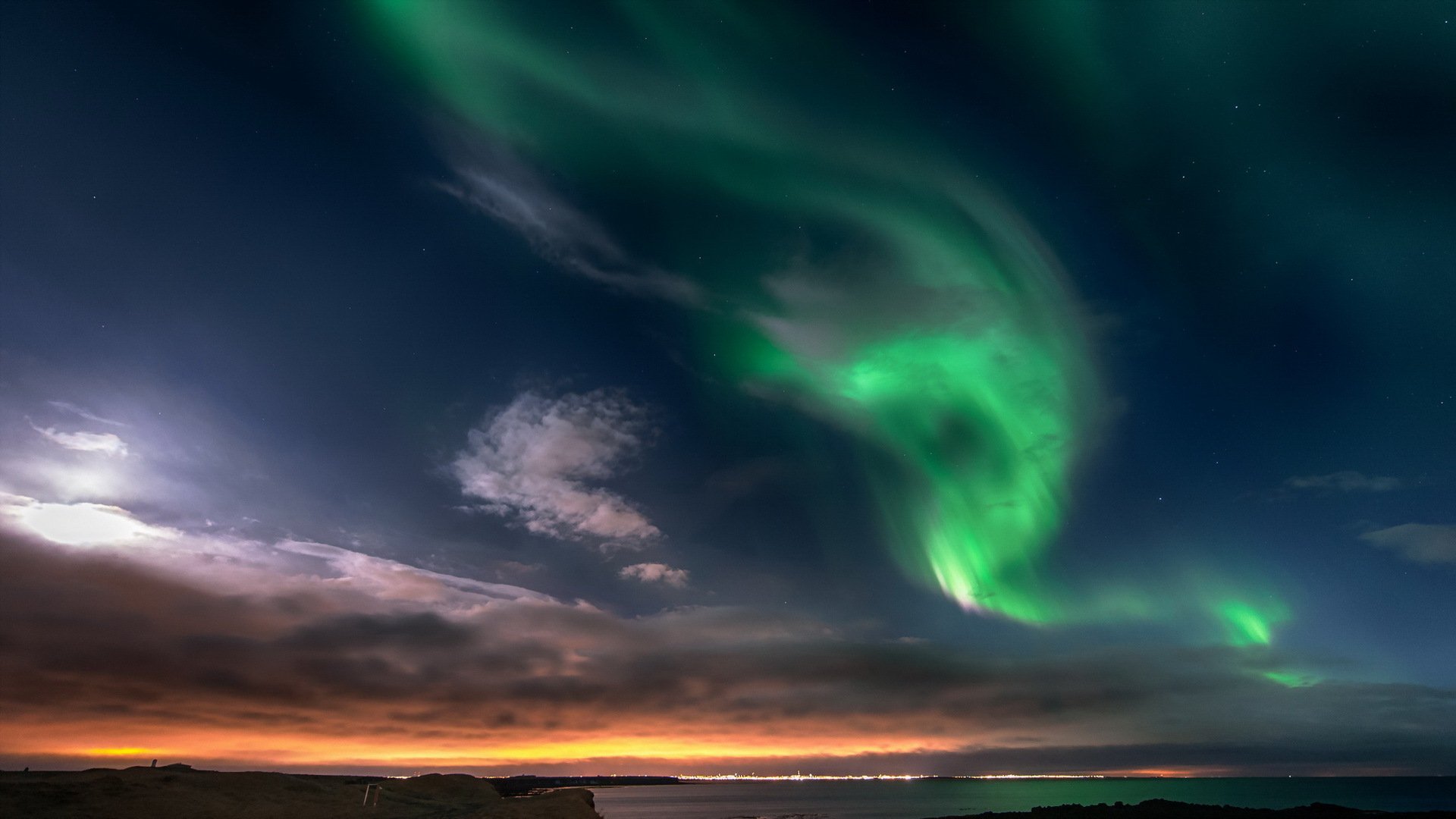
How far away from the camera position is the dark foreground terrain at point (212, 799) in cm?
4619

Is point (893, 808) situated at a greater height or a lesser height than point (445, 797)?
lesser

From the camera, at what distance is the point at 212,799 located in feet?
173

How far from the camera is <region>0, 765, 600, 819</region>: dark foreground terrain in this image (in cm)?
4619

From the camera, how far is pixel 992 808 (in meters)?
174

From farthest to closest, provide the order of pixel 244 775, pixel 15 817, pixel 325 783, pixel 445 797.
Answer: pixel 445 797, pixel 325 783, pixel 244 775, pixel 15 817

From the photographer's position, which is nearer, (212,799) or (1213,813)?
(212,799)

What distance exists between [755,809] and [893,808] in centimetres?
3395

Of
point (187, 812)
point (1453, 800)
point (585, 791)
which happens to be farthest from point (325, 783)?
point (1453, 800)

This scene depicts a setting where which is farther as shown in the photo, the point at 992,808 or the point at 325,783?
the point at 992,808

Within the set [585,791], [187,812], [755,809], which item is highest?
[187,812]

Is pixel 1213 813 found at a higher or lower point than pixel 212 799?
lower

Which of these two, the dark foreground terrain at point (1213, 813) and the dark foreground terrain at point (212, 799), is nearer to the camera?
the dark foreground terrain at point (212, 799)

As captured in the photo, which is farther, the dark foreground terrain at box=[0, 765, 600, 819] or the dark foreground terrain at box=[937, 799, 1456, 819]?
the dark foreground terrain at box=[937, 799, 1456, 819]

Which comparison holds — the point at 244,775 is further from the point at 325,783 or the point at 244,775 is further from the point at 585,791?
the point at 585,791
